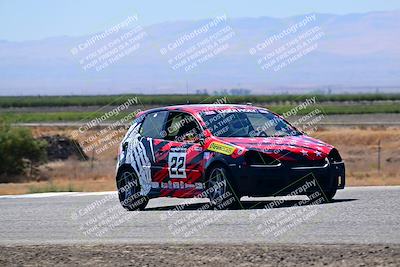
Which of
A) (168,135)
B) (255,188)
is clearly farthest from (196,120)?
(255,188)

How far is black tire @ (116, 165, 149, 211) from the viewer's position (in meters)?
16.5

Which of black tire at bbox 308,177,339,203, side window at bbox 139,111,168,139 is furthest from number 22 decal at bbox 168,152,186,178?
black tire at bbox 308,177,339,203

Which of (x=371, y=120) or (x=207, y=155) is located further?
(x=371, y=120)

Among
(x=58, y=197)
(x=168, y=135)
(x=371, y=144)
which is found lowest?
(x=371, y=144)

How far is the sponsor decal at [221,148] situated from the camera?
49.3 feet

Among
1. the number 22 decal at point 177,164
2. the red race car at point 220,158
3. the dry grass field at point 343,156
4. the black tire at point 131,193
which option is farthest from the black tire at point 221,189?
the dry grass field at point 343,156

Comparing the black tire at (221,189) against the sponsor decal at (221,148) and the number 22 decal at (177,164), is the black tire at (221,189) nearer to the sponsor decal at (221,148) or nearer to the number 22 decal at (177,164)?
the sponsor decal at (221,148)

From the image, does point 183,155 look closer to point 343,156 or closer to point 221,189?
point 221,189

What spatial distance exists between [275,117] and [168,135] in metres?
1.62

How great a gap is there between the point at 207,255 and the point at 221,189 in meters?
4.09

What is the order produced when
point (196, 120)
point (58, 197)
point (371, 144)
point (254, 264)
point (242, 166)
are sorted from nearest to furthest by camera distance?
point (254, 264), point (242, 166), point (196, 120), point (58, 197), point (371, 144)

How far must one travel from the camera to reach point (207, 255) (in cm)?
1102

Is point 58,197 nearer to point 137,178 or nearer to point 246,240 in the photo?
point 137,178

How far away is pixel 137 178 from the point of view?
16.6 meters
